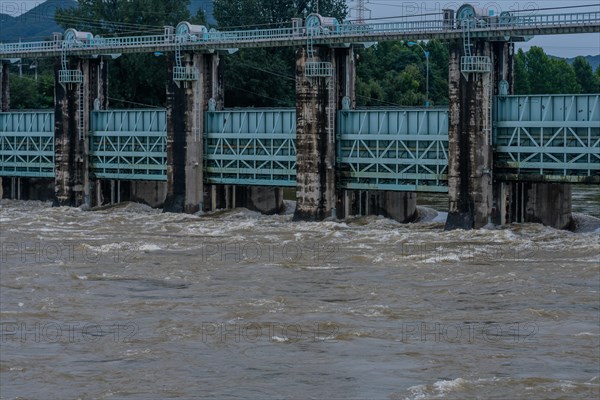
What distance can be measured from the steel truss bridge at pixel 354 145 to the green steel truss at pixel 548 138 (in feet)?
0.17

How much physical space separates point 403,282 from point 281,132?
28.1 metres

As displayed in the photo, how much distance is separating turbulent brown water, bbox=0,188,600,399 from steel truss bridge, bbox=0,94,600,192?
3928 millimetres

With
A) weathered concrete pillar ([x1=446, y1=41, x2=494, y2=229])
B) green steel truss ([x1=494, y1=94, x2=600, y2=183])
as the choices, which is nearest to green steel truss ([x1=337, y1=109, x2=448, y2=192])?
weathered concrete pillar ([x1=446, y1=41, x2=494, y2=229])

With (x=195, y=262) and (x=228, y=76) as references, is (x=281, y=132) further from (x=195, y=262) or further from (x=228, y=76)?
(x=228, y=76)

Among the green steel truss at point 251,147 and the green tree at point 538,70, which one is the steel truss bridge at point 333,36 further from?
the green tree at point 538,70

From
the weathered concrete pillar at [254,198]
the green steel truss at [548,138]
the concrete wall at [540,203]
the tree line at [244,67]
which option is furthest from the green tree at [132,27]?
the green steel truss at [548,138]

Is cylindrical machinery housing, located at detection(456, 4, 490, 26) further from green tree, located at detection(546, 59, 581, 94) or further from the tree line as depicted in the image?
green tree, located at detection(546, 59, 581, 94)

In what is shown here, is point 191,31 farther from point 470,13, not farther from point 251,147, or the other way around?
point 470,13

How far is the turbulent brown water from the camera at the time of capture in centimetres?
3117

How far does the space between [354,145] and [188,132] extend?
39.8 feet

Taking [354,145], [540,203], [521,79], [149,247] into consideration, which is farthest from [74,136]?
[521,79]

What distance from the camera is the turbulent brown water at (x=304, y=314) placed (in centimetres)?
3117

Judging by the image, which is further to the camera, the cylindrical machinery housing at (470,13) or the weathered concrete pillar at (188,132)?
the weathered concrete pillar at (188,132)

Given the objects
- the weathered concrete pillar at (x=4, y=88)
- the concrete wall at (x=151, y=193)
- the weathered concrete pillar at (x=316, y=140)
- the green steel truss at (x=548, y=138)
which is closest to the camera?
the green steel truss at (x=548, y=138)
